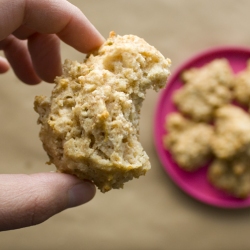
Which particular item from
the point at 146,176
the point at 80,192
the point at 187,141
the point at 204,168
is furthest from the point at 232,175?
the point at 80,192

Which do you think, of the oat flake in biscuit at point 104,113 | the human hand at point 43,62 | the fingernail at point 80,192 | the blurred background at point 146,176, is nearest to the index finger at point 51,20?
the human hand at point 43,62

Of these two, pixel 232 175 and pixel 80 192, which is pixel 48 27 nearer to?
pixel 80 192

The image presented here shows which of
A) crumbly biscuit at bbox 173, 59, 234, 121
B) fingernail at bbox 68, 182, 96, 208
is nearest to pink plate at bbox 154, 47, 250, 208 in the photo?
crumbly biscuit at bbox 173, 59, 234, 121

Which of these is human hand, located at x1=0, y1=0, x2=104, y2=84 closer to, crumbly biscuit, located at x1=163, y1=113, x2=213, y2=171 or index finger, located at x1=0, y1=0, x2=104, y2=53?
index finger, located at x1=0, y1=0, x2=104, y2=53

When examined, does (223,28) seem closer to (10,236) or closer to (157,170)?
(157,170)

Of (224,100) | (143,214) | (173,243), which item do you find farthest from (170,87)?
(173,243)

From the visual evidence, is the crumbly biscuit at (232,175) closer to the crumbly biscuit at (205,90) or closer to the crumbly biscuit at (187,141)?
the crumbly biscuit at (187,141)
